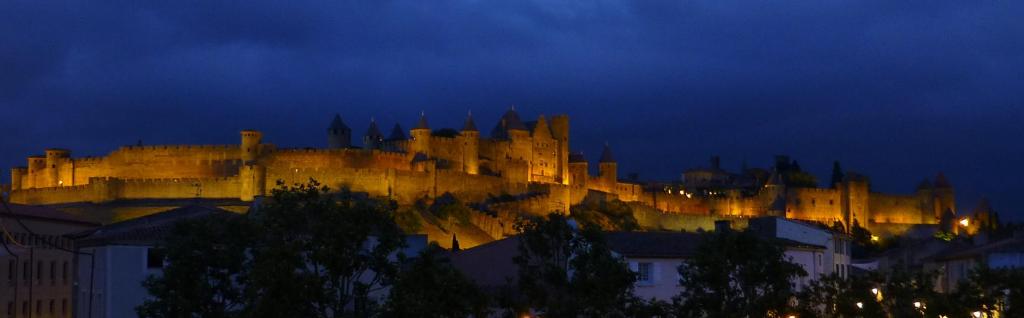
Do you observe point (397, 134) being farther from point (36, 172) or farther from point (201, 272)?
point (201, 272)

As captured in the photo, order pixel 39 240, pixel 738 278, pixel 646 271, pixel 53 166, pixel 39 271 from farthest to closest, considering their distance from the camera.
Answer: pixel 53 166 → pixel 39 240 → pixel 39 271 → pixel 646 271 → pixel 738 278

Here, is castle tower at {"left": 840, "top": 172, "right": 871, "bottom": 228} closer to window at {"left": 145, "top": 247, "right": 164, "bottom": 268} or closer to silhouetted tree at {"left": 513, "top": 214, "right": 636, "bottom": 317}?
window at {"left": 145, "top": 247, "right": 164, "bottom": 268}

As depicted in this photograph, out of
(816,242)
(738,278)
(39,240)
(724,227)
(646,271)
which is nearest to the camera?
(738,278)

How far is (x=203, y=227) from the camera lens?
140ft

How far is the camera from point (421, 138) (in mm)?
124250

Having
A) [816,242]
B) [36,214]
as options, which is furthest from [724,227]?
[36,214]

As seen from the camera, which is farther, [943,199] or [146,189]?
[943,199]

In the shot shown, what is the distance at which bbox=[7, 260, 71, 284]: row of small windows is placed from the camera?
2279 inches

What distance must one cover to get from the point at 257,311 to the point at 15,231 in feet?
89.0

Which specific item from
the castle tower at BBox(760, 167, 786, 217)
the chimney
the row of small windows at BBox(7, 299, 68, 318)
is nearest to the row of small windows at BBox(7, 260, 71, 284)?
the row of small windows at BBox(7, 299, 68, 318)

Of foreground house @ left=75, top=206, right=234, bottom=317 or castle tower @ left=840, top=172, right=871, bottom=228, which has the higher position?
castle tower @ left=840, top=172, right=871, bottom=228

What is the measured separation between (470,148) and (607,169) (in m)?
18.8

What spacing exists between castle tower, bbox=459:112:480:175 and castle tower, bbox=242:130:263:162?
17.2 m

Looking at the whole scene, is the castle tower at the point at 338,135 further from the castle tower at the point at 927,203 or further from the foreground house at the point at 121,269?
the foreground house at the point at 121,269
